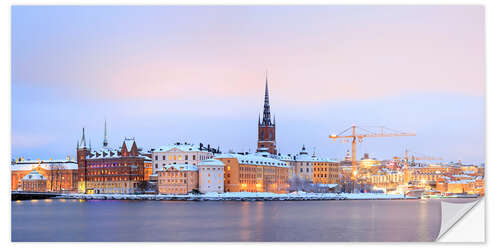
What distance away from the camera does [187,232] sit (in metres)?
20.4

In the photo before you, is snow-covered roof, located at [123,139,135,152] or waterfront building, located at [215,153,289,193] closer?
waterfront building, located at [215,153,289,193]

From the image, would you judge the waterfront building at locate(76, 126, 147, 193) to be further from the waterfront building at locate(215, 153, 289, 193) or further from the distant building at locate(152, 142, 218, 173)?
the waterfront building at locate(215, 153, 289, 193)

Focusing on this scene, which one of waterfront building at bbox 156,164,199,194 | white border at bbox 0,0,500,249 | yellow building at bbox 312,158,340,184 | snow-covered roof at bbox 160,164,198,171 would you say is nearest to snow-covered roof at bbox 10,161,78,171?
waterfront building at bbox 156,164,199,194

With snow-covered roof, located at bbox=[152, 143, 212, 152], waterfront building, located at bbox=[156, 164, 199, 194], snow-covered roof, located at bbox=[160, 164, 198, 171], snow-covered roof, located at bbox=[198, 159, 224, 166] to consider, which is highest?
snow-covered roof, located at bbox=[152, 143, 212, 152]

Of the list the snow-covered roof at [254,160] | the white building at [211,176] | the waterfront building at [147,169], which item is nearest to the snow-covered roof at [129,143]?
the waterfront building at [147,169]

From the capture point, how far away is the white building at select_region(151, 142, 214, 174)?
51.3 meters
